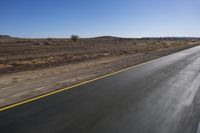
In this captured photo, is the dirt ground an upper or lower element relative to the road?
lower

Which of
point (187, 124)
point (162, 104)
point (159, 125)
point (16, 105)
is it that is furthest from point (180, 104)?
point (16, 105)

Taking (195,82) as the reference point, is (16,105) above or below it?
above

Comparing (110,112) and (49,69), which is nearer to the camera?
(110,112)

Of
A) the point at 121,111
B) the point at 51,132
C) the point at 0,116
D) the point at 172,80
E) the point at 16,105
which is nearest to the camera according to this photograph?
the point at 51,132

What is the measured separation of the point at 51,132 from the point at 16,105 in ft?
6.97

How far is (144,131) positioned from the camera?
3678mm

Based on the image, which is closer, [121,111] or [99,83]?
[121,111]

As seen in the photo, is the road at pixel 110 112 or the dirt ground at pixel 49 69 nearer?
the road at pixel 110 112

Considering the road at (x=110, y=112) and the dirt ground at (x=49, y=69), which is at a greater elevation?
the road at (x=110, y=112)

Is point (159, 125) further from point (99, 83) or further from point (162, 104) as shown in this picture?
point (99, 83)

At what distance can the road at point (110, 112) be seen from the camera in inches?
150

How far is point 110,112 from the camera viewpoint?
15.2ft

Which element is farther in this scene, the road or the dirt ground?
the dirt ground

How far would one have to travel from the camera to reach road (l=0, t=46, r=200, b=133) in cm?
381
